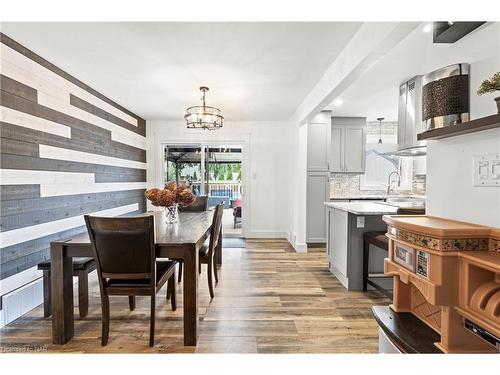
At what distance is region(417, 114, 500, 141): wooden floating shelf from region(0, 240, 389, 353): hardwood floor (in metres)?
1.54

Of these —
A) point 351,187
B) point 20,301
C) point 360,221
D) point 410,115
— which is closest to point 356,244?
point 360,221

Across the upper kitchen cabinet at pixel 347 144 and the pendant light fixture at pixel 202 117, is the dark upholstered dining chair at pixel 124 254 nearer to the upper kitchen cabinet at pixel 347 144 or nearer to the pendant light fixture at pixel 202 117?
the pendant light fixture at pixel 202 117

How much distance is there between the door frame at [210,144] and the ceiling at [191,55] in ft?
5.04

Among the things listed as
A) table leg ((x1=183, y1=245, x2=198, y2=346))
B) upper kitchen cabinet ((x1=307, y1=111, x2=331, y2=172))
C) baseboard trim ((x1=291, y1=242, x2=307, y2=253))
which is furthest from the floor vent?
upper kitchen cabinet ((x1=307, y1=111, x2=331, y2=172))

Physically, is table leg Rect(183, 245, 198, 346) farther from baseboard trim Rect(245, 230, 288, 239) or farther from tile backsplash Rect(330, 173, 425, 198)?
tile backsplash Rect(330, 173, 425, 198)

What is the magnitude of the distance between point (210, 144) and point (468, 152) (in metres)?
4.81

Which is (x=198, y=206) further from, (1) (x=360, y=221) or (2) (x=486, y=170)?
(2) (x=486, y=170)

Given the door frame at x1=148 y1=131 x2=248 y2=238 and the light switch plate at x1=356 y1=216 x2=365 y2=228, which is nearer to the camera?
the light switch plate at x1=356 y1=216 x2=365 y2=228

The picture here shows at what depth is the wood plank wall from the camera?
2268 mm

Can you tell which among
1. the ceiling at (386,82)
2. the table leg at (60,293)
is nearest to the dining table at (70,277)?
the table leg at (60,293)

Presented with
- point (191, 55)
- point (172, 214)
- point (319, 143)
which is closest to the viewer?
point (191, 55)

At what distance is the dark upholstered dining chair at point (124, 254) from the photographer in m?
1.85

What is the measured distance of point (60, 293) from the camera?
199cm
